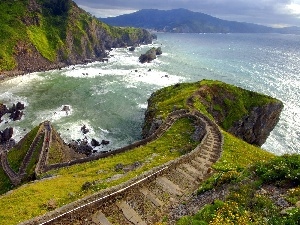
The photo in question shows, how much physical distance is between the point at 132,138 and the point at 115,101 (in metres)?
32.0

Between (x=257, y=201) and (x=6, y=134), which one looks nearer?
(x=257, y=201)

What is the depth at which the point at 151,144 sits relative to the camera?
151 feet

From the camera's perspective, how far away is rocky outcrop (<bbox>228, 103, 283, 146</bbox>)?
247 feet

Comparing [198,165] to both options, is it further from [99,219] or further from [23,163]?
[23,163]

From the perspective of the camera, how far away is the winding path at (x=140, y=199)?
76.8ft

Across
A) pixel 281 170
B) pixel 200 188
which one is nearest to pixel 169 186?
pixel 200 188

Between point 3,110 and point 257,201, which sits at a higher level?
point 257,201

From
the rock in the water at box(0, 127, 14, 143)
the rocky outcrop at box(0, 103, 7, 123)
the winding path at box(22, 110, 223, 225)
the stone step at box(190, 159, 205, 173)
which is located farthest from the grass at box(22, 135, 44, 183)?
the rocky outcrop at box(0, 103, 7, 123)

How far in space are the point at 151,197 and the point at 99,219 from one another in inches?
199

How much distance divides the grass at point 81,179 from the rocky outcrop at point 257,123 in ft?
91.5

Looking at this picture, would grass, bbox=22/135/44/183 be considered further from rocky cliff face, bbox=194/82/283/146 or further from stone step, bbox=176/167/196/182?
rocky cliff face, bbox=194/82/283/146

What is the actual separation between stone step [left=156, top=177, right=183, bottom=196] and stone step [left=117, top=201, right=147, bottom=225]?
184 inches

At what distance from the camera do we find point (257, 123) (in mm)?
78250

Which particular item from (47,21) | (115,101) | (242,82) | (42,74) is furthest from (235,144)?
(47,21)
